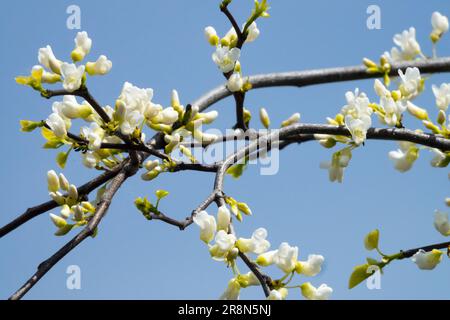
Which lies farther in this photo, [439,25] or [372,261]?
[439,25]

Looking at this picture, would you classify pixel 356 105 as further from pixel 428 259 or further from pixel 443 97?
pixel 428 259

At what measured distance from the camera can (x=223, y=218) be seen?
154 cm

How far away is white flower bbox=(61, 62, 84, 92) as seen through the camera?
5.36 ft

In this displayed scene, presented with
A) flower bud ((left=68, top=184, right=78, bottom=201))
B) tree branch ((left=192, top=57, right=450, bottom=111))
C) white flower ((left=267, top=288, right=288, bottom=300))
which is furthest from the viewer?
tree branch ((left=192, top=57, right=450, bottom=111))

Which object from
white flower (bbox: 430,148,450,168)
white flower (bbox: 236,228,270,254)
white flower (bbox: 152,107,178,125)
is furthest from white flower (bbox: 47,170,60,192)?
white flower (bbox: 430,148,450,168)

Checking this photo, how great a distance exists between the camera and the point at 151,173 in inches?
69.5

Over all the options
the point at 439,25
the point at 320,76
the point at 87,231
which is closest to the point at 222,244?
the point at 87,231

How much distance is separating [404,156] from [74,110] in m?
0.93

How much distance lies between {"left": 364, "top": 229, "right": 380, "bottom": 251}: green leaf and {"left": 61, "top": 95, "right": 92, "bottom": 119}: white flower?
0.76m

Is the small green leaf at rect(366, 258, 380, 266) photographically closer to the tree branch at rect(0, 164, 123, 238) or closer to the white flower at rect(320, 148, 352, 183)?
the white flower at rect(320, 148, 352, 183)
